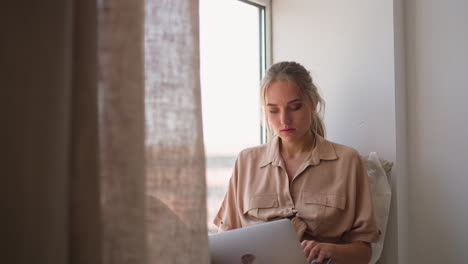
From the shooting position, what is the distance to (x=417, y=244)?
1877 millimetres

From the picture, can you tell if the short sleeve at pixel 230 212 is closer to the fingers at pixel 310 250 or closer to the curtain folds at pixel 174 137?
the fingers at pixel 310 250

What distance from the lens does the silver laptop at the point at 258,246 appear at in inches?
37.8

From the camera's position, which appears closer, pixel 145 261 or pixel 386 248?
pixel 145 261

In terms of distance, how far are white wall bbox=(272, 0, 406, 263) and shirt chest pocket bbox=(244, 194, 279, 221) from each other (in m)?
0.63

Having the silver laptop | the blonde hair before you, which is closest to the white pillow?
the blonde hair

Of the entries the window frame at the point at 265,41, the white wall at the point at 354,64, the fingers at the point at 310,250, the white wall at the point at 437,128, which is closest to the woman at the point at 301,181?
the fingers at the point at 310,250

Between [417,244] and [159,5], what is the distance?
178 centimetres

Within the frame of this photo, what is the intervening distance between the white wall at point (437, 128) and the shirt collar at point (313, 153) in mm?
506

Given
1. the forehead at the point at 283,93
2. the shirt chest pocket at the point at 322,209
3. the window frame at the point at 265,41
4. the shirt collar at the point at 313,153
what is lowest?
the shirt chest pocket at the point at 322,209

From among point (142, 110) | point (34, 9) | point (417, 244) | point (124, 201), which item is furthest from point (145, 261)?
point (417, 244)

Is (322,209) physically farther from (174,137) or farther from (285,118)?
(174,137)

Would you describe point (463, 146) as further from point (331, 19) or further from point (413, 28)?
point (331, 19)

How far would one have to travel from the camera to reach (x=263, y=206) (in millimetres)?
1616

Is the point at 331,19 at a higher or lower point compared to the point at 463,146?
higher
